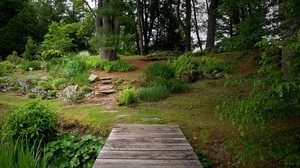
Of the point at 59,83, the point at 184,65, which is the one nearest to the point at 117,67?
the point at 59,83

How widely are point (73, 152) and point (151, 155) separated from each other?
4.97 ft

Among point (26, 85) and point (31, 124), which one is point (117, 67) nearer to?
point (26, 85)

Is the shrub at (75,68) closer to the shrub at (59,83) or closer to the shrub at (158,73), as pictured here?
the shrub at (59,83)

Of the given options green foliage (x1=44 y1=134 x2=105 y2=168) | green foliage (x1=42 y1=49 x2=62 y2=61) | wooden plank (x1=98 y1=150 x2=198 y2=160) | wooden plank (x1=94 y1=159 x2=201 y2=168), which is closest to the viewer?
wooden plank (x1=94 y1=159 x2=201 y2=168)

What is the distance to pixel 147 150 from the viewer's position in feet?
10.3

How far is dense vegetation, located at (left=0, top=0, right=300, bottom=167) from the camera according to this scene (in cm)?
232

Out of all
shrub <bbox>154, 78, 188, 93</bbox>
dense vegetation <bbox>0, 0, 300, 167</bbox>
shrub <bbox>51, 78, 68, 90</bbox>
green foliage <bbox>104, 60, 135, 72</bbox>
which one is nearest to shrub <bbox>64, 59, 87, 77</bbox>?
dense vegetation <bbox>0, 0, 300, 167</bbox>

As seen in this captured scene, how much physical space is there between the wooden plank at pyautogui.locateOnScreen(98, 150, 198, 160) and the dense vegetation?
489mm

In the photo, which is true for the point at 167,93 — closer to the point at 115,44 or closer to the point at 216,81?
the point at 216,81

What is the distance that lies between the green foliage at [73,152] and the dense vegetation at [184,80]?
0.01 m

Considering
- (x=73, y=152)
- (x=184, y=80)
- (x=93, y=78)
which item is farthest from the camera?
(x=93, y=78)

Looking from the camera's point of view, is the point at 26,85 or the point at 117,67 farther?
the point at 117,67

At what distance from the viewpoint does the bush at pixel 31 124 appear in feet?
12.9

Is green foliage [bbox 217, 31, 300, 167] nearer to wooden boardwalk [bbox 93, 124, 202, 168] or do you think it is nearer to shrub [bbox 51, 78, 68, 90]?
wooden boardwalk [bbox 93, 124, 202, 168]
